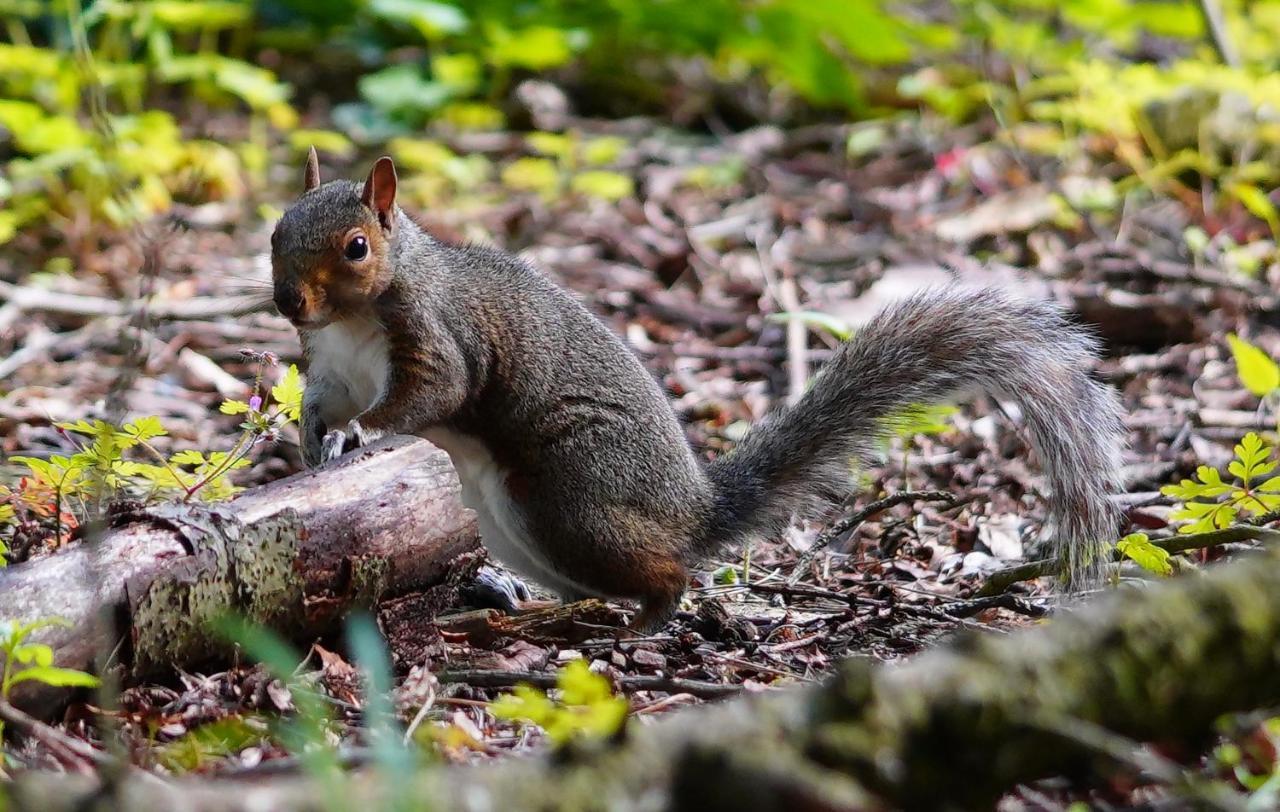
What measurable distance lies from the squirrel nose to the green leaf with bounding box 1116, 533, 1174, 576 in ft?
6.37

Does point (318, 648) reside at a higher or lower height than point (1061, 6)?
lower

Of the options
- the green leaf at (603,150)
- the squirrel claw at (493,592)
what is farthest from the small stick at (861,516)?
the green leaf at (603,150)

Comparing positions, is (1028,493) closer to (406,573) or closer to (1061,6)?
(406,573)

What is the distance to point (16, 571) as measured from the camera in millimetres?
2395

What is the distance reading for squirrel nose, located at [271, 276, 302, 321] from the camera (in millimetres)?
3477

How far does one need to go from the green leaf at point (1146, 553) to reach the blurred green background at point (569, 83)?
2.93 meters

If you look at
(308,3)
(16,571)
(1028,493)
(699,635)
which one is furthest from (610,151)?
(16,571)

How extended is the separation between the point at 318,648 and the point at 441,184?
4577 millimetres

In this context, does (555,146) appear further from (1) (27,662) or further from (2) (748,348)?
Answer: (1) (27,662)

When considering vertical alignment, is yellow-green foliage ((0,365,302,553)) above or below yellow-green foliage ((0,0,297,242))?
below

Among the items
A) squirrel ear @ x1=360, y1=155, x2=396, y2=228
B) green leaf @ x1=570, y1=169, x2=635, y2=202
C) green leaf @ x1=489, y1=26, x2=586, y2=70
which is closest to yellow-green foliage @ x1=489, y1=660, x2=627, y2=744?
squirrel ear @ x1=360, y1=155, x2=396, y2=228

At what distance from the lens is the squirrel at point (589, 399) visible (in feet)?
11.1

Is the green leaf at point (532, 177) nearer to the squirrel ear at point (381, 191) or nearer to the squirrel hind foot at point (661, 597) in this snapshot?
the squirrel ear at point (381, 191)

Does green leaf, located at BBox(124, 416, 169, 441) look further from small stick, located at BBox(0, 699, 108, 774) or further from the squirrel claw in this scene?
the squirrel claw
